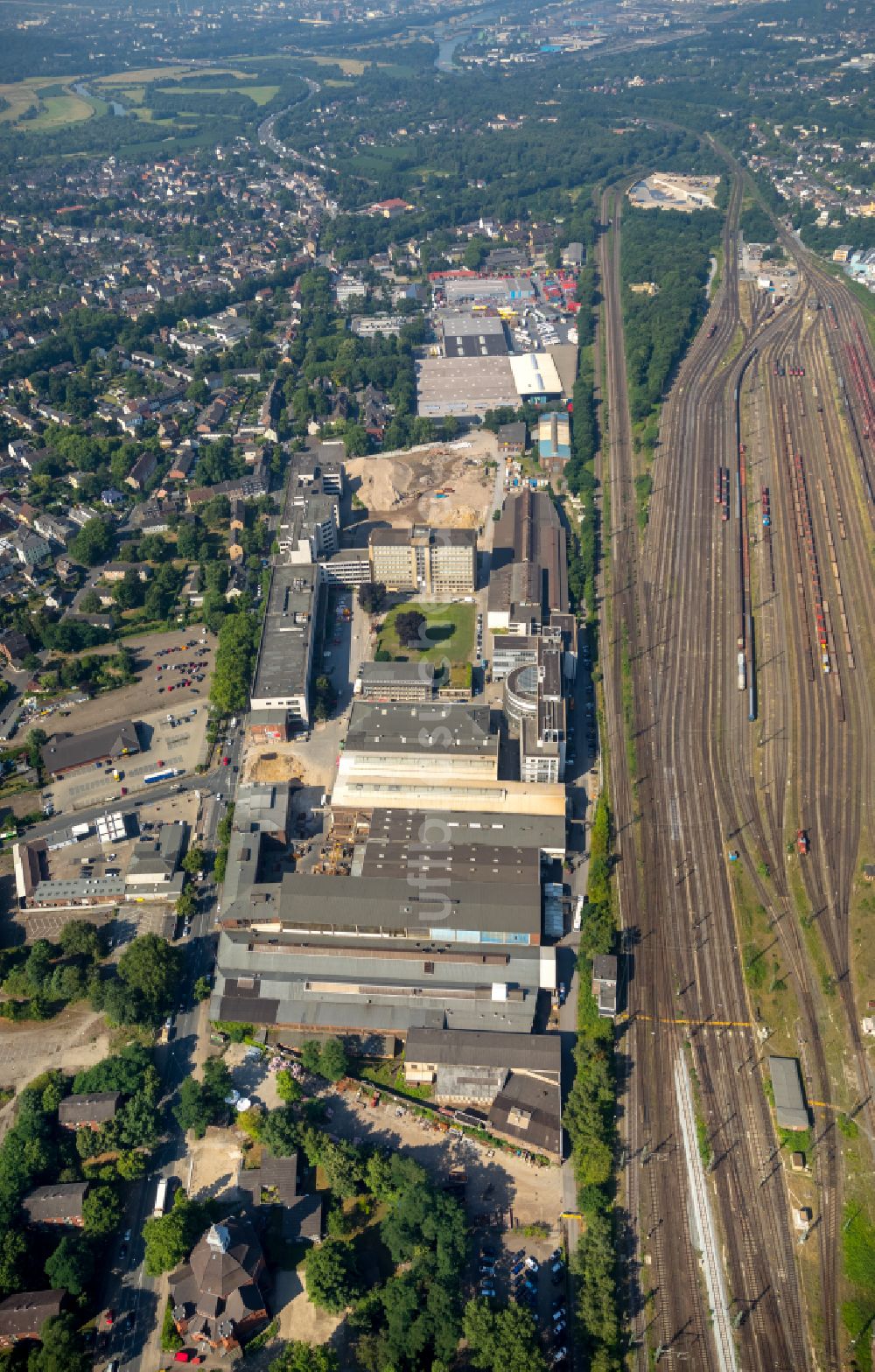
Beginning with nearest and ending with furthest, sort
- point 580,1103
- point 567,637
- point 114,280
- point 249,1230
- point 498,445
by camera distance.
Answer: point 249,1230, point 580,1103, point 567,637, point 498,445, point 114,280

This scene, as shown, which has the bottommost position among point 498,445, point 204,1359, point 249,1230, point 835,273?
point 204,1359

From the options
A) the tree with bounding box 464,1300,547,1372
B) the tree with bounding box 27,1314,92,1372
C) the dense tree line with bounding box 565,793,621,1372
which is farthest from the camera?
the dense tree line with bounding box 565,793,621,1372

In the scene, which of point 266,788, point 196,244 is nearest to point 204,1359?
point 266,788

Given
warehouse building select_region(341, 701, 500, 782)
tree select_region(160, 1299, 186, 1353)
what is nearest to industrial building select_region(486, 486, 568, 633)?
warehouse building select_region(341, 701, 500, 782)

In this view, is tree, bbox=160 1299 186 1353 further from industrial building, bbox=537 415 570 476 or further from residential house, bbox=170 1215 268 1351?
industrial building, bbox=537 415 570 476

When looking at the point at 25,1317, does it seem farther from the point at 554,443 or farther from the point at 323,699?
the point at 554,443

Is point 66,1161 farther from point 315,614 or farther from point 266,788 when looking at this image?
point 315,614
